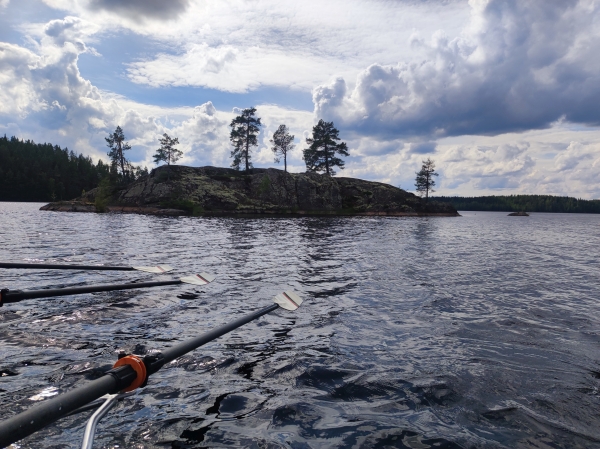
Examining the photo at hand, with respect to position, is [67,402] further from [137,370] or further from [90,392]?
[137,370]

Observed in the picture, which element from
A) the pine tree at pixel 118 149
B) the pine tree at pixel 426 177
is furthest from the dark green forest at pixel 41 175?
the pine tree at pixel 426 177

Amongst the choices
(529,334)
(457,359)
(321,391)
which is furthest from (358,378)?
(529,334)

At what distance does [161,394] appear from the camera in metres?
4.86

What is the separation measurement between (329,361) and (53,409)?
4333mm

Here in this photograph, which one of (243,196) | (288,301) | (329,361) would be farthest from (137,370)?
(243,196)

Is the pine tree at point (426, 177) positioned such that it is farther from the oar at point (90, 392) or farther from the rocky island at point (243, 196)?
the oar at point (90, 392)

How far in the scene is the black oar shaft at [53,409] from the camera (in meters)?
2.17

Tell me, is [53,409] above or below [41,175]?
below

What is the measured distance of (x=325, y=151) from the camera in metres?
83.4

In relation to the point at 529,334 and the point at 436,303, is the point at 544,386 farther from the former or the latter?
the point at 436,303

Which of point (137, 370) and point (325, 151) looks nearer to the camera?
point (137, 370)

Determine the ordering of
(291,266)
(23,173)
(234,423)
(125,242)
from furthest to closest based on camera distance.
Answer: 1. (23,173)
2. (125,242)
3. (291,266)
4. (234,423)

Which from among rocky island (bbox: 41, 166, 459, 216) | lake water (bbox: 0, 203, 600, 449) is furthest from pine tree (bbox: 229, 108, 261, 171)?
lake water (bbox: 0, 203, 600, 449)

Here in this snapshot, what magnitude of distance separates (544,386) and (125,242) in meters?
20.5
